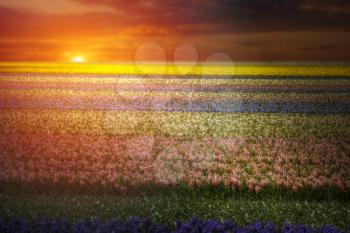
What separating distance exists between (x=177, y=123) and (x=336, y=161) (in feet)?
34.4

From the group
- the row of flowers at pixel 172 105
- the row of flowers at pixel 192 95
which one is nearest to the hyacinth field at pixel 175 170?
the row of flowers at pixel 172 105

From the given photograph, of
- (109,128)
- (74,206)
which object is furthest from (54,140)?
(74,206)

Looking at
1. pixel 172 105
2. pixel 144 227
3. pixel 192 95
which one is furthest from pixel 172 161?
pixel 192 95

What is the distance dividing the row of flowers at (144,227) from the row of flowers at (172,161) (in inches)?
131

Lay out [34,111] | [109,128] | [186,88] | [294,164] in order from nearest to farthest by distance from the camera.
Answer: [294,164]
[109,128]
[34,111]
[186,88]

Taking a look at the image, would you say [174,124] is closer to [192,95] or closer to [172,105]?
[172,105]

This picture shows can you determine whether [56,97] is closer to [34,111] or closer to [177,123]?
[34,111]

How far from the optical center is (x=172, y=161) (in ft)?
54.2

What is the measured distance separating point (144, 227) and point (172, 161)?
20.9 feet

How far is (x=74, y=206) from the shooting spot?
12.0 meters

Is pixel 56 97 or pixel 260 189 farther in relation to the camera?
pixel 56 97

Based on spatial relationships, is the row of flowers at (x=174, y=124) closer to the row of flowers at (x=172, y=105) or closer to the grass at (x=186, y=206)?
the row of flowers at (x=172, y=105)

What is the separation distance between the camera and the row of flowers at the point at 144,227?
9977 mm

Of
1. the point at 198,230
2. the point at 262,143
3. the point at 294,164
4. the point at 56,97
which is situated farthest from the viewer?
the point at 56,97
